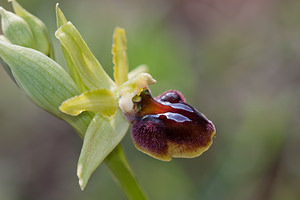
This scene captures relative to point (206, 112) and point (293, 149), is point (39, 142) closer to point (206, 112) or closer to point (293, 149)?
point (206, 112)

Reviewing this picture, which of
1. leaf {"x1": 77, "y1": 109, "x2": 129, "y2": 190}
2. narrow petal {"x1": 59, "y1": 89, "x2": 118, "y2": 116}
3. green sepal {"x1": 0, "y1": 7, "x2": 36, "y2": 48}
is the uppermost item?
green sepal {"x1": 0, "y1": 7, "x2": 36, "y2": 48}

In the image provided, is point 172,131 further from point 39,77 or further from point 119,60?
point 39,77

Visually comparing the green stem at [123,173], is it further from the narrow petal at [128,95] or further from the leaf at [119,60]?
the leaf at [119,60]

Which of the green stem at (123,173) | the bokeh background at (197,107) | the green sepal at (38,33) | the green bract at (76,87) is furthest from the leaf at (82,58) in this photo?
the bokeh background at (197,107)

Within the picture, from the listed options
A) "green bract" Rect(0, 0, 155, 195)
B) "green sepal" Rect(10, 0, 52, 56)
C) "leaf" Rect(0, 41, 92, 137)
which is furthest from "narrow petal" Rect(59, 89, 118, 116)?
"green sepal" Rect(10, 0, 52, 56)

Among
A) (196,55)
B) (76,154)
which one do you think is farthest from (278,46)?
(76,154)

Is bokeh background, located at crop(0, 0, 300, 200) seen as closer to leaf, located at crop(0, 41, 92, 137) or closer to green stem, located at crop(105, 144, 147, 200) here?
green stem, located at crop(105, 144, 147, 200)

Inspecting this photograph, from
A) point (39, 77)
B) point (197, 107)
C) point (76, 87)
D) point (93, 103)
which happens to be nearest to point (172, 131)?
point (93, 103)
